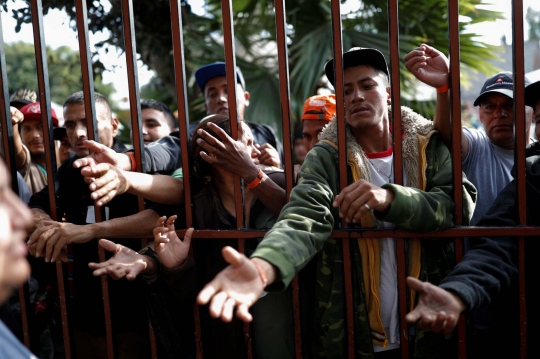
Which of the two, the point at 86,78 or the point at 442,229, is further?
the point at 86,78

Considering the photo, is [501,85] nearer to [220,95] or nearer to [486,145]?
[486,145]

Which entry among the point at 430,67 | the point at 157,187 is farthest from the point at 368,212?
the point at 157,187

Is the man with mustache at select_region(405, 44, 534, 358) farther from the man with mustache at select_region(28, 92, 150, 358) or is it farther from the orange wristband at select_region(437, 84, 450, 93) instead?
the man with mustache at select_region(28, 92, 150, 358)

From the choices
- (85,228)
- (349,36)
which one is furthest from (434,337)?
(349,36)

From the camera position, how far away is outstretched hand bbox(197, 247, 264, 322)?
5.21 ft

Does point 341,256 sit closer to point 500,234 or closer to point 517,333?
point 500,234

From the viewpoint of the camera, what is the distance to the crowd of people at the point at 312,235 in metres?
1.96

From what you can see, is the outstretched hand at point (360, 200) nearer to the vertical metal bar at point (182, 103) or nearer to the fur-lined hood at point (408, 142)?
the fur-lined hood at point (408, 142)

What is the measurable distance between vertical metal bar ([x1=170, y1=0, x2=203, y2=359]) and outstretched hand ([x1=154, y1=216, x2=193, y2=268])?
0.10 metres

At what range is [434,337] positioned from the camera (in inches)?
81.8

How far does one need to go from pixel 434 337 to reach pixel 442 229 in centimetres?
41

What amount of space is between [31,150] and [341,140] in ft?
8.67

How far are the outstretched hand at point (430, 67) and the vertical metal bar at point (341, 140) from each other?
286 millimetres

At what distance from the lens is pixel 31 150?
3.92 metres
